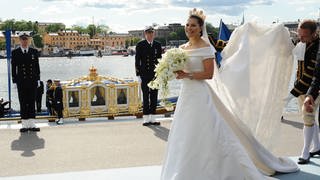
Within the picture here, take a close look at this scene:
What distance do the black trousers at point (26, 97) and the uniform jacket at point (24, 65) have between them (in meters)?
0.12

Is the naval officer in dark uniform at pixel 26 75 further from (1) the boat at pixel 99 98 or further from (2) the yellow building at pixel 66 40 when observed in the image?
(2) the yellow building at pixel 66 40

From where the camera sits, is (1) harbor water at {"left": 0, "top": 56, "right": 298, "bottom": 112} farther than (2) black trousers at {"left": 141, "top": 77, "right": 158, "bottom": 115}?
Yes

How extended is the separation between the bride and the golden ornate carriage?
298 inches

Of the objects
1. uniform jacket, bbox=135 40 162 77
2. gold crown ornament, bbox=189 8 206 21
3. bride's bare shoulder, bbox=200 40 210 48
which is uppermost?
gold crown ornament, bbox=189 8 206 21

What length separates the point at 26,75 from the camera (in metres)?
9.55

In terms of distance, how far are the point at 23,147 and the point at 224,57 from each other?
12.6 feet

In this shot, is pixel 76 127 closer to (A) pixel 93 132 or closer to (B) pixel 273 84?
(A) pixel 93 132

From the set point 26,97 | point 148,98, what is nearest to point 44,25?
point 148,98

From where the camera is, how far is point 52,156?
7.30m

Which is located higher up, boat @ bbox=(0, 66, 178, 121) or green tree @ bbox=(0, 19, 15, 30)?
green tree @ bbox=(0, 19, 15, 30)

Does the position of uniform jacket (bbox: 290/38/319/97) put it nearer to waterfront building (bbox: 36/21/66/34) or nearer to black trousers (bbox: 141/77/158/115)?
black trousers (bbox: 141/77/158/115)

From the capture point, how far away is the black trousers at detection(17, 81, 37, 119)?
962cm

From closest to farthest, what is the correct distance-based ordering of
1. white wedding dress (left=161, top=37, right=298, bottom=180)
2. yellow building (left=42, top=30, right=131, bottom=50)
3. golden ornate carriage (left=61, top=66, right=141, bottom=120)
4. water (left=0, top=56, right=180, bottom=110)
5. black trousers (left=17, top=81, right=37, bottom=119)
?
white wedding dress (left=161, top=37, right=298, bottom=180)
black trousers (left=17, top=81, right=37, bottom=119)
golden ornate carriage (left=61, top=66, right=141, bottom=120)
water (left=0, top=56, right=180, bottom=110)
yellow building (left=42, top=30, right=131, bottom=50)

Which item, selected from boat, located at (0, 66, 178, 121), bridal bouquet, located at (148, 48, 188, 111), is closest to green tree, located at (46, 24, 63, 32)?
boat, located at (0, 66, 178, 121)
